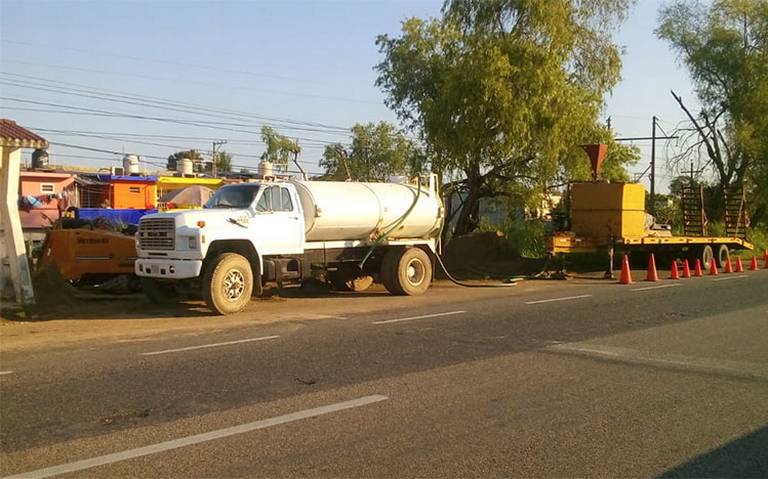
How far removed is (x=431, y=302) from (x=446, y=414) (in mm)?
8772

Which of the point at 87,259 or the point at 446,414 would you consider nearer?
the point at 446,414

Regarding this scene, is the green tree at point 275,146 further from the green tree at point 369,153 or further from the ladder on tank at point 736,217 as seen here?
the ladder on tank at point 736,217

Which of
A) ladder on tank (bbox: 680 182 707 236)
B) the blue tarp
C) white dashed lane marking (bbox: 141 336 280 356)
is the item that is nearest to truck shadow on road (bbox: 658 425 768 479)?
white dashed lane marking (bbox: 141 336 280 356)

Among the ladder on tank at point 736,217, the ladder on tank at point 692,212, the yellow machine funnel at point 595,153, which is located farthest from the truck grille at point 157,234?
the ladder on tank at point 736,217

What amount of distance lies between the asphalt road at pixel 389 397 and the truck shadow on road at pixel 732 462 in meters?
0.02

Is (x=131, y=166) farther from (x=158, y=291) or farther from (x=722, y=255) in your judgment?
(x=722, y=255)

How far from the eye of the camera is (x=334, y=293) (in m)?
17.1

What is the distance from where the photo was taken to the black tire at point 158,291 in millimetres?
14031

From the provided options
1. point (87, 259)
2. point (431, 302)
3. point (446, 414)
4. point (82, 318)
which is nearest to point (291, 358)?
point (446, 414)

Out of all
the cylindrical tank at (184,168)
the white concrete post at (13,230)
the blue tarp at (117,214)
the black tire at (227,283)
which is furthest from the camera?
the cylindrical tank at (184,168)

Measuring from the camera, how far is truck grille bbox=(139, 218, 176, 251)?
1276 centimetres

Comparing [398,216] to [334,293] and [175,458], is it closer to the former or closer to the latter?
[334,293]

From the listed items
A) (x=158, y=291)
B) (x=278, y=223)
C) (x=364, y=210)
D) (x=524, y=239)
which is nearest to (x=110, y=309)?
(x=158, y=291)

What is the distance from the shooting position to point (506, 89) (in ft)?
66.5
